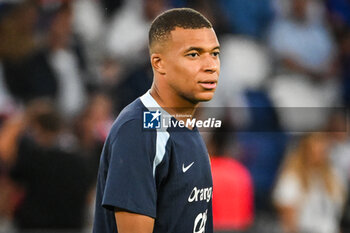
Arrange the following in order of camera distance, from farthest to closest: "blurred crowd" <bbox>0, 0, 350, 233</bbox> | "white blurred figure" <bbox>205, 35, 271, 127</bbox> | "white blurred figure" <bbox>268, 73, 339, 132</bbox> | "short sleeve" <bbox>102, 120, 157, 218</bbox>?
"white blurred figure" <bbox>268, 73, 339, 132</bbox> < "white blurred figure" <bbox>205, 35, 271, 127</bbox> < "blurred crowd" <bbox>0, 0, 350, 233</bbox> < "short sleeve" <bbox>102, 120, 157, 218</bbox>

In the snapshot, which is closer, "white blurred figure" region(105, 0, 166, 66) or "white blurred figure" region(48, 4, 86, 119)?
"white blurred figure" region(48, 4, 86, 119)

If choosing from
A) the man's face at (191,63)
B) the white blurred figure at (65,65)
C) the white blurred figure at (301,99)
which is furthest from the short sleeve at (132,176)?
the white blurred figure at (301,99)

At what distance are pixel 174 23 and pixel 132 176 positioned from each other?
28.0 inches

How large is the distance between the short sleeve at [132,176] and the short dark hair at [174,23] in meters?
0.48

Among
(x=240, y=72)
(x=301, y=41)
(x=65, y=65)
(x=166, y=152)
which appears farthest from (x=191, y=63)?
(x=301, y=41)

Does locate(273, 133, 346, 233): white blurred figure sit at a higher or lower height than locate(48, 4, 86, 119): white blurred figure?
lower

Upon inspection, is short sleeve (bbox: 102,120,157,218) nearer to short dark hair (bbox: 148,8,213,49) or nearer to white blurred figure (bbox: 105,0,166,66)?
short dark hair (bbox: 148,8,213,49)

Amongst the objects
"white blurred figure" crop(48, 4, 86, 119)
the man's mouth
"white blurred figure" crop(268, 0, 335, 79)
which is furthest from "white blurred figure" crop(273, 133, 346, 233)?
the man's mouth

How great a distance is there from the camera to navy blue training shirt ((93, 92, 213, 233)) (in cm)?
296

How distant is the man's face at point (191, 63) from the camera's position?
3178mm

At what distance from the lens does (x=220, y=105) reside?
7.58 meters

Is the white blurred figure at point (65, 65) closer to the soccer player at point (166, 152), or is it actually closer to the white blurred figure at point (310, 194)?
the white blurred figure at point (310, 194)

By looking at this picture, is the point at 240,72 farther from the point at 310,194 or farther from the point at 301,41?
the point at 310,194

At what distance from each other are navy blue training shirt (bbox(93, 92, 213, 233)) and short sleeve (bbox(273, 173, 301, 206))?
3521 millimetres
